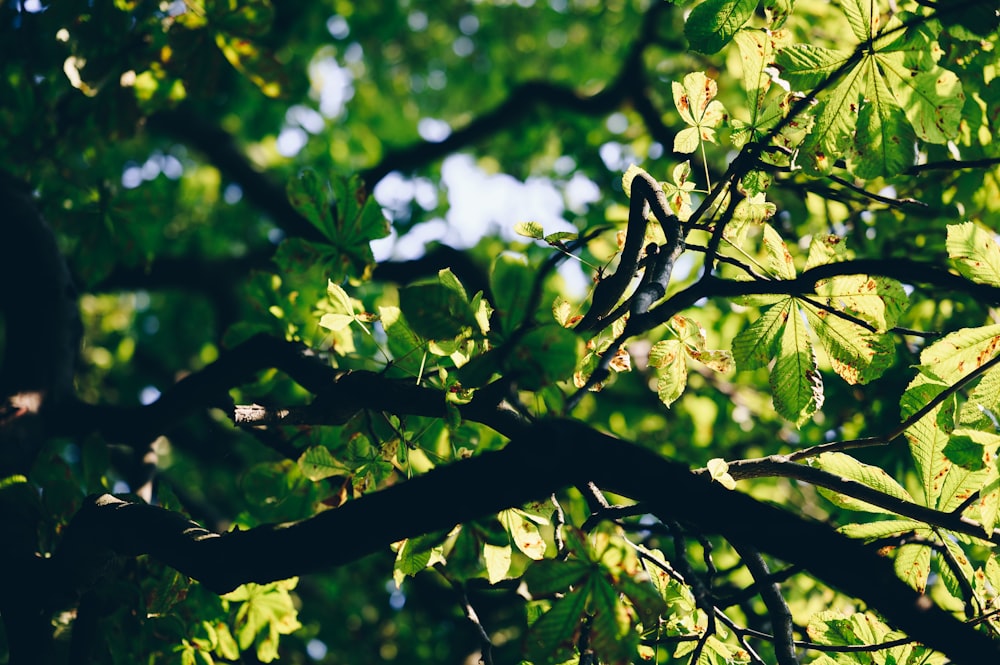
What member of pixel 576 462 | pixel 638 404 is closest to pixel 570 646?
pixel 576 462

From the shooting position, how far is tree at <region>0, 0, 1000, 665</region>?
3.66ft

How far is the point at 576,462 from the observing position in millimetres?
1002

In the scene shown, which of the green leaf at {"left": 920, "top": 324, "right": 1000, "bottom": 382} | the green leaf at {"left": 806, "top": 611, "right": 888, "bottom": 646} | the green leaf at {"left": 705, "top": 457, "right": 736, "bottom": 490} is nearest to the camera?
the green leaf at {"left": 705, "top": 457, "right": 736, "bottom": 490}

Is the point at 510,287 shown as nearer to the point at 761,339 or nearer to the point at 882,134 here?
the point at 761,339

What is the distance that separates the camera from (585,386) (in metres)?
1.05

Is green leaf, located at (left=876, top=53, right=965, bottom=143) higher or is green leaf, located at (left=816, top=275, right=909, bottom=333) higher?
green leaf, located at (left=876, top=53, right=965, bottom=143)

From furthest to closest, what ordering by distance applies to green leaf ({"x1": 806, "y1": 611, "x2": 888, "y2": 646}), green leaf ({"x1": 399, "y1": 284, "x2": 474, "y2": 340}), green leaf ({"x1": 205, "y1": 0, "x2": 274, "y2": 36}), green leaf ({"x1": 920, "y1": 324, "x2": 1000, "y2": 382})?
green leaf ({"x1": 205, "y1": 0, "x2": 274, "y2": 36}), green leaf ({"x1": 806, "y1": 611, "x2": 888, "y2": 646}), green leaf ({"x1": 920, "y1": 324, "x2": 1000, "y2": 382}), green leaf ({"x1": 399, "y1": 284, "x2": 474, "y2": 340})

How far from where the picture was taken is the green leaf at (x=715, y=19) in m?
1.35

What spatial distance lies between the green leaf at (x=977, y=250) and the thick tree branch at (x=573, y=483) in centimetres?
64

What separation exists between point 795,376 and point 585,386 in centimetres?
66

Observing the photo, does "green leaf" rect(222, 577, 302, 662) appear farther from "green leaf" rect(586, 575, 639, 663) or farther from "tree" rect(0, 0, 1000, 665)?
"green leaf" rect(586, 575, 639, 663)

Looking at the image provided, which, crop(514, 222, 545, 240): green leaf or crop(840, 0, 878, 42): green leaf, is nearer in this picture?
crop(840, 0, 878, 42): green leaf

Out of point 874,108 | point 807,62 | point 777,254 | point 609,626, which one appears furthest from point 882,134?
point 609,626

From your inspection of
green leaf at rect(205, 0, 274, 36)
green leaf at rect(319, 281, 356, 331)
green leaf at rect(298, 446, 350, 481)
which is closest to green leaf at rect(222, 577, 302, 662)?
green leaf at rect(298, 446, 350, 481)
